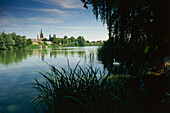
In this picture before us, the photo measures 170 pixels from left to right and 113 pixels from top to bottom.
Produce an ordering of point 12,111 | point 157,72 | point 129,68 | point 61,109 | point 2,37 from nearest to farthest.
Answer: point 61,109, point 12,111, point 157,72, point 129,68, point 2,37

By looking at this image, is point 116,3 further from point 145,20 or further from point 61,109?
point 61,109

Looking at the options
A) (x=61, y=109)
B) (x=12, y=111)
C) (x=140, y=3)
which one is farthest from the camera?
(x=12, y=111)

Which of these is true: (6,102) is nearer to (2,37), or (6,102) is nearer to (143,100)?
(143,100)

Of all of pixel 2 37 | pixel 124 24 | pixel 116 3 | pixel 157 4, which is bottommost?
pixel 124 24

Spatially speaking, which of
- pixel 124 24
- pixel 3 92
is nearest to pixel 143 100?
pixel 124 24

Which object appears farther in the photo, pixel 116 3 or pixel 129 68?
pixel 129 68

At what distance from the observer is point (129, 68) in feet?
20.1

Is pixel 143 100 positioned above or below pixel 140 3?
below

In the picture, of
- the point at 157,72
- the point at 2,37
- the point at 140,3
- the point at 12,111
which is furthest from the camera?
the point at 2,37

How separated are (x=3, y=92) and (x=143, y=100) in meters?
4.82

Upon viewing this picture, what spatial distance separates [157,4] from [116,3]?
1034 mm

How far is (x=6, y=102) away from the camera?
323 centimetres

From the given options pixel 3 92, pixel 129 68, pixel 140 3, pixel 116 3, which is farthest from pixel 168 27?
pixel 3 92

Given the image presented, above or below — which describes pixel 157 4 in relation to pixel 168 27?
above
